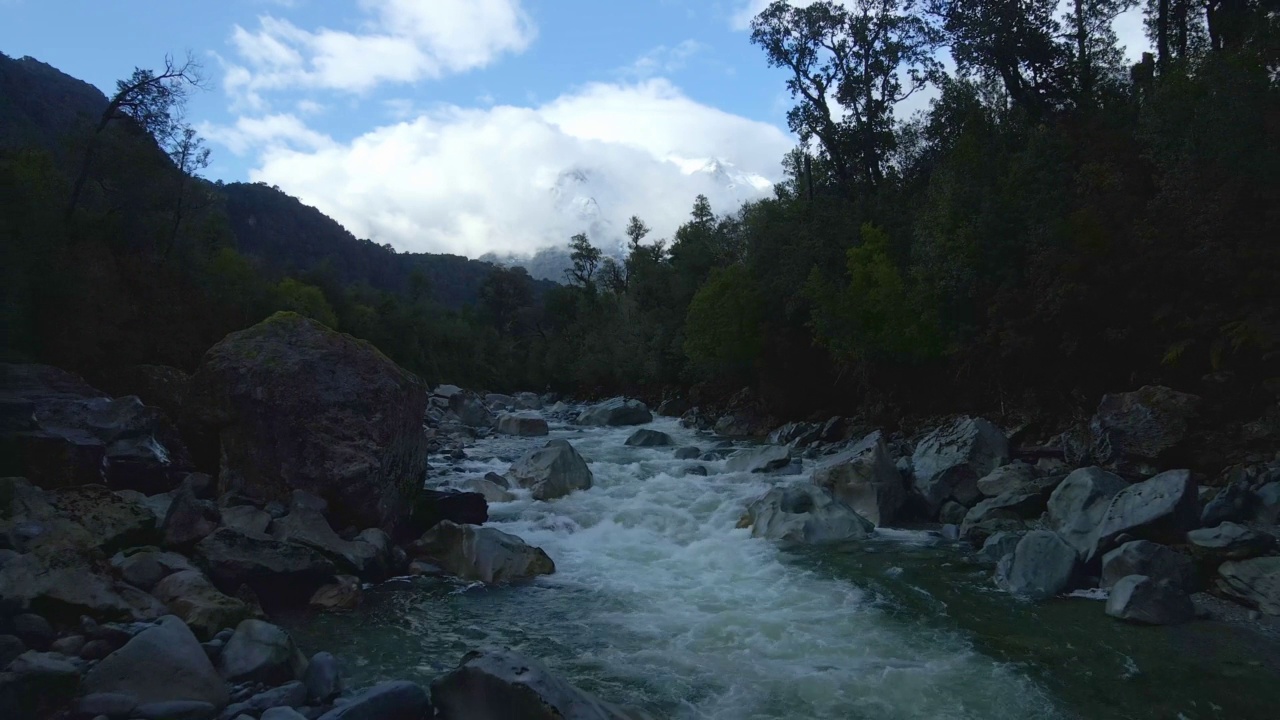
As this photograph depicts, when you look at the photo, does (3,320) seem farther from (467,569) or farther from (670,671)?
(670,671)

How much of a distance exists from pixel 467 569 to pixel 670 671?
165 inches

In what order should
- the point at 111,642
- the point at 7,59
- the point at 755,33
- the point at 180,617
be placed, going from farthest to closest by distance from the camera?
the point at 7,59 → the point at 755,33 → the point at 180,617 → the point at 111,642

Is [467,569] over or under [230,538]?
under

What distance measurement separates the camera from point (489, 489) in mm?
15477

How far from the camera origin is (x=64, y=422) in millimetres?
12227

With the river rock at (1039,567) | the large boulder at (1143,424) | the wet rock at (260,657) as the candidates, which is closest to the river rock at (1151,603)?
the river rock at (1039,567)

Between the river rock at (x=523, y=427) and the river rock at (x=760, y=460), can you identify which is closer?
the river rock at (x=760, y=460)

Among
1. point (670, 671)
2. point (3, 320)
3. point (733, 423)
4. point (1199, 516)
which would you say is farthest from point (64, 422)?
point (733, 423)

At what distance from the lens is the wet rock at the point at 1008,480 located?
46.7 feet

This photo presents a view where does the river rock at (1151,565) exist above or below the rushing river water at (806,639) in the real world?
above

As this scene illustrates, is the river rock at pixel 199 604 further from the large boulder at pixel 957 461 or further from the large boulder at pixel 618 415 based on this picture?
the large boulder at pixel 618 415

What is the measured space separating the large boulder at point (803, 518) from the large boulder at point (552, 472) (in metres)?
3.88

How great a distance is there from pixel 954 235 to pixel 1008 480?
30.3ft

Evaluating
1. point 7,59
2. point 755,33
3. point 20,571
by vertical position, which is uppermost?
point 7,59
